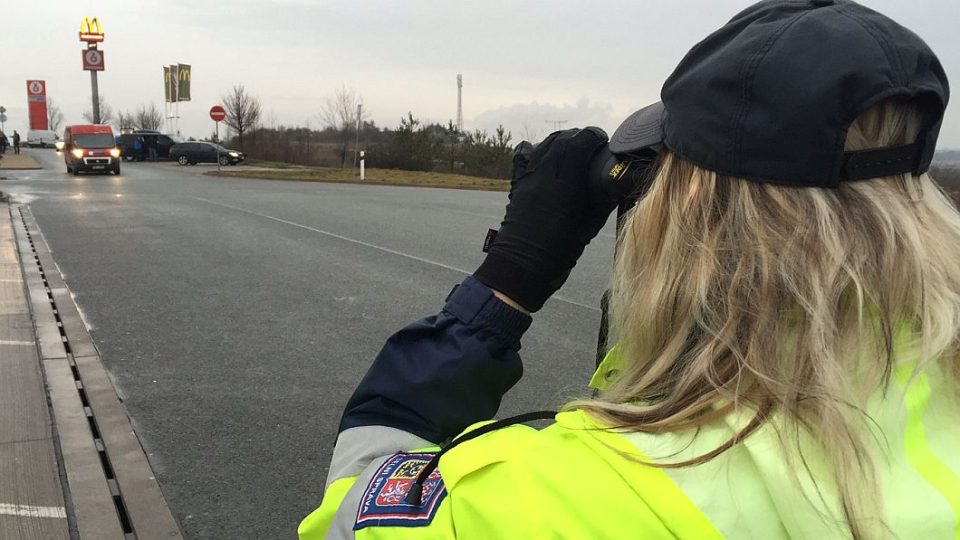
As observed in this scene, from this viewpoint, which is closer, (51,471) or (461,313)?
(461,313)

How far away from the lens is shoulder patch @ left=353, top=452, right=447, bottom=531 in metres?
0.96

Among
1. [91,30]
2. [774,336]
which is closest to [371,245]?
[774,336]

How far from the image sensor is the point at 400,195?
21.3 m

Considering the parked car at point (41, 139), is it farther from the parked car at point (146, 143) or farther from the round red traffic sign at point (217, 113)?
the round red traffic sign at point (217, 113)

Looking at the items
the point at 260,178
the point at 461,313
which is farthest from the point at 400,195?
the point at 461,313

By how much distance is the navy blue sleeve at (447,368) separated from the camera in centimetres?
128

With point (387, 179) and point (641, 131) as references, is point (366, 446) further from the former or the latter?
point (387, 179)

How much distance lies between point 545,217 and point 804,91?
50 cm

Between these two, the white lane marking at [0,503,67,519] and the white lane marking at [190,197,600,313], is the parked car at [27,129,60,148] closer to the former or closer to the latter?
the white lane marking at [190,197,600,313]

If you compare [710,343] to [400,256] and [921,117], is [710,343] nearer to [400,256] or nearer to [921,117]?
[921,117]

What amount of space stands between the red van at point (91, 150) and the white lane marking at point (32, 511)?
30412 mm

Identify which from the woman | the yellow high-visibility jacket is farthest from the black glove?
the yellow high-visibility jacket

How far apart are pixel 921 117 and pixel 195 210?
15.6 m

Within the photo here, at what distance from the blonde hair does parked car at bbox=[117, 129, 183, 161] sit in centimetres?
4762
